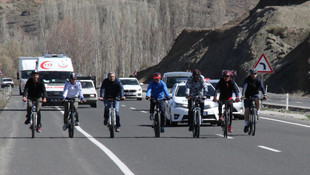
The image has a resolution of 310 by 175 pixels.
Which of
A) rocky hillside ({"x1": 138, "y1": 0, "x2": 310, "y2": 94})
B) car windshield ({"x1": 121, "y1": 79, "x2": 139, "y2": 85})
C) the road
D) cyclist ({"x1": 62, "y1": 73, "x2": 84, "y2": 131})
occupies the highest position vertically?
rocky hillside ({"x1": 138, "y1": 0, "x2": 310, "y2": 94})

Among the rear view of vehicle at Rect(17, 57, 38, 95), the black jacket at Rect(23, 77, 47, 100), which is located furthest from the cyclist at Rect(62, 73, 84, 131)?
the rear view of vehicle at Rect(17, 57, 38, 95)

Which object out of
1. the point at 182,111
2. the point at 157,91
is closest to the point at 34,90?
the point at 157,91

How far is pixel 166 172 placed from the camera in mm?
10789

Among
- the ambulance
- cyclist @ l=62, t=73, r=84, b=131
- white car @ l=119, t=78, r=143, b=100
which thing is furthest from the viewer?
white car @ l=119, t=78, r=143, b=100

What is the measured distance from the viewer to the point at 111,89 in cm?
1764

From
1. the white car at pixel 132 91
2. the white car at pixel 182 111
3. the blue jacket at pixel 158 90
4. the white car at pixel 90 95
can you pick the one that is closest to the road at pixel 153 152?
the white car at pixel 182 111

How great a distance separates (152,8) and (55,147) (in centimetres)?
12439

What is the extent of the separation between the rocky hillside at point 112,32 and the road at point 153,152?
10293 centimetres

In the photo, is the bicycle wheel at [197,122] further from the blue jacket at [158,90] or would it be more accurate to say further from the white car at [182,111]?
the white car at [182,111]

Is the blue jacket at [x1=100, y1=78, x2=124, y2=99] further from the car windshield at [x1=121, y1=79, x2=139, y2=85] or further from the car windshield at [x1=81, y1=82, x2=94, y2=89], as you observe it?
the car windshield at [x1=121, y1=79, x2=139, y2=85]

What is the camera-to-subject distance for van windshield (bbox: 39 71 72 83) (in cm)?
3462

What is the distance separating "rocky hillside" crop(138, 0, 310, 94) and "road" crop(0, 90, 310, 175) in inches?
1672

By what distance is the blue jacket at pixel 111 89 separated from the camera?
1764 centimetres

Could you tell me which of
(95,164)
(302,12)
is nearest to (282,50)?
(302,12)
